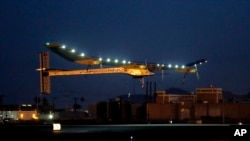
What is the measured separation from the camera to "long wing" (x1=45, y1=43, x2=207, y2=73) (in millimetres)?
89688

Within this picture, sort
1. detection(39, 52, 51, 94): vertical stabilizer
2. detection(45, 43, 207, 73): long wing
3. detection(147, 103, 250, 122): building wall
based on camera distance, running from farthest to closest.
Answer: detection(147, 103, 250, 122): building wall < detection(39, 52, 51, 94): vertical stabilizer < detection(45, 43, 207, 73): long wing

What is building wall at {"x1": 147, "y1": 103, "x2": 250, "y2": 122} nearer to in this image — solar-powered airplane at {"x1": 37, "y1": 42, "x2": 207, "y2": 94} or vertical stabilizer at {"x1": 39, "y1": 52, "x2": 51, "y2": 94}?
solar-powered airplane at {"x1": 37, "y1": 42, "x2": 207, "y2": 94}

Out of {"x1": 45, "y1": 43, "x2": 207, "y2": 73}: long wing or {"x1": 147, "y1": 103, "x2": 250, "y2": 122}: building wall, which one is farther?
{"x1": 147, "y1": 103, "x2": 250, "y2": 122}: building wall

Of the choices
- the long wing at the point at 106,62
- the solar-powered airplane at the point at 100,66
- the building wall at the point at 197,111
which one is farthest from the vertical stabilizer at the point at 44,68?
the building wall at the point at 197,111

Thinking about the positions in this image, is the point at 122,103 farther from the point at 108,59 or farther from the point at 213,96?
the point at 108,59

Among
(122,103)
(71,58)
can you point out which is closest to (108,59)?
(71,58)

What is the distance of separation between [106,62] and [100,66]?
5993 mm

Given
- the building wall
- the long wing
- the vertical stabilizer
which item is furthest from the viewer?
the building wall

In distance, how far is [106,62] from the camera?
102000 millimetres

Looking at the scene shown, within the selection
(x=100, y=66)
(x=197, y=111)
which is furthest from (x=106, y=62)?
(x=197, y=111)

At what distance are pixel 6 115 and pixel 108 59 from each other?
7754cm

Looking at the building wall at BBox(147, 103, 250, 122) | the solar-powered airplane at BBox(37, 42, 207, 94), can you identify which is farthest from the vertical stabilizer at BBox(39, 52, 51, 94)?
the building wall at BBox(147, 103, 250, 122)

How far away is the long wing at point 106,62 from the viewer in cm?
8969

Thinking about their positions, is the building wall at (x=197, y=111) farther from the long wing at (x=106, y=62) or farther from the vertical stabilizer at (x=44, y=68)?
the vertical stabilizer at (x=44, y=68)
